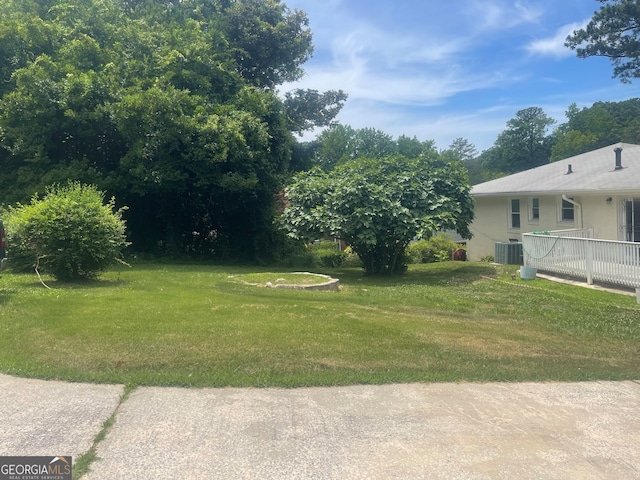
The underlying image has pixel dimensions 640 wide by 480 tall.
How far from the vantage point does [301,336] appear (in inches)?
273

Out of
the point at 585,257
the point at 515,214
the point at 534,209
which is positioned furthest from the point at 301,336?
the point at 515,214

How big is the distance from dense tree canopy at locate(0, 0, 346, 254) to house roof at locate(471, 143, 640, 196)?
31.2ft

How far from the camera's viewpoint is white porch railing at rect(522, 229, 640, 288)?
11.9 metres

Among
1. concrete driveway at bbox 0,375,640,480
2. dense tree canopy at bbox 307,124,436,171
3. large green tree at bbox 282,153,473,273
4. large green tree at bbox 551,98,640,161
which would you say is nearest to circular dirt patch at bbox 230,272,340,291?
large green tree at bbox 282,153,473,273

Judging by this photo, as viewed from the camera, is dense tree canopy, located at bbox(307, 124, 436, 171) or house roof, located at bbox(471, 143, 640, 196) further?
dense tree canopy, located at bbox(307, 124, 436, 171)

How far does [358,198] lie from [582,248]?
588cm

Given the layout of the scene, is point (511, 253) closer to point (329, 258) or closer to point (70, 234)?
point (329, 258)

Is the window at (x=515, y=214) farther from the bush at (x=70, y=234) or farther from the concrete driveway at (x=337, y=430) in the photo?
the concrete driveway at (x=337, y=430)

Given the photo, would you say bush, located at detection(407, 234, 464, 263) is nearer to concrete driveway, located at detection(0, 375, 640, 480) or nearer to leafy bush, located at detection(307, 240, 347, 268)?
leafy bush, located at detection(307, 240, 347, 268)

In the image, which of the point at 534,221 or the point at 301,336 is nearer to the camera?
the point at 301,336

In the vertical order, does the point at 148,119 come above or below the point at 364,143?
below

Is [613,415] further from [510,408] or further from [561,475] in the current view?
[561,475]

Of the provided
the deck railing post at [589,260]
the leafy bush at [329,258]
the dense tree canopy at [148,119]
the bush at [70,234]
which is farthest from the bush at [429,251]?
the bush at [70,234]

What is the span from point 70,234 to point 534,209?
1658 centimetres
